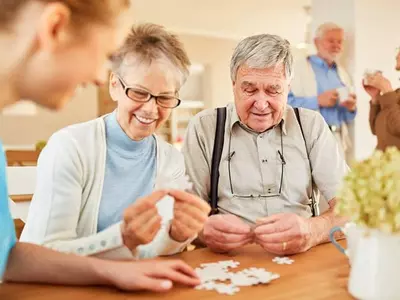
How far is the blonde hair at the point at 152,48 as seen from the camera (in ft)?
2.95

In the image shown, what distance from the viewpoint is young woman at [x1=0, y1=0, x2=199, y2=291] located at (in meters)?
0.71

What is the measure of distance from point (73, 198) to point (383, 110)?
90 cm

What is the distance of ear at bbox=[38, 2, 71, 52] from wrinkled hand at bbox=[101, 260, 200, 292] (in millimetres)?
389

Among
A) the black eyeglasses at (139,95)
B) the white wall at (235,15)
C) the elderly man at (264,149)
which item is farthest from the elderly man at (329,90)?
the white wall at (235,15)

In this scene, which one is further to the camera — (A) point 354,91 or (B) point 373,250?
(A) point 354,91

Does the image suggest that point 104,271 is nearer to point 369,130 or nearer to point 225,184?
Result: point 225,184

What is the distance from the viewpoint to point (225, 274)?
0.95m

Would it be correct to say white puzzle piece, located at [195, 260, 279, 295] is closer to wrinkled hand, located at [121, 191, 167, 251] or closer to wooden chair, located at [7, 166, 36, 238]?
wrinkled hand, located at [121, 191, 167, 251]

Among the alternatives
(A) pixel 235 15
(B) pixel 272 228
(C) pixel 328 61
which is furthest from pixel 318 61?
(A) pixel 235 15

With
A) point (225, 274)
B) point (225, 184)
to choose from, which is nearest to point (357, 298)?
point (225, 274)

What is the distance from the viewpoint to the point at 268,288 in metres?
0.89

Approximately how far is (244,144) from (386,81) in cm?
44

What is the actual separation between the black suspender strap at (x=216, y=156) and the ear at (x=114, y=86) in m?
0.49

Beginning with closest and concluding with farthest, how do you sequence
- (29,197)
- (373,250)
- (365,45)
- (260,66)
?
1. (373,250)
2. (29,197)
3. (260,66)
4. (365,45)
